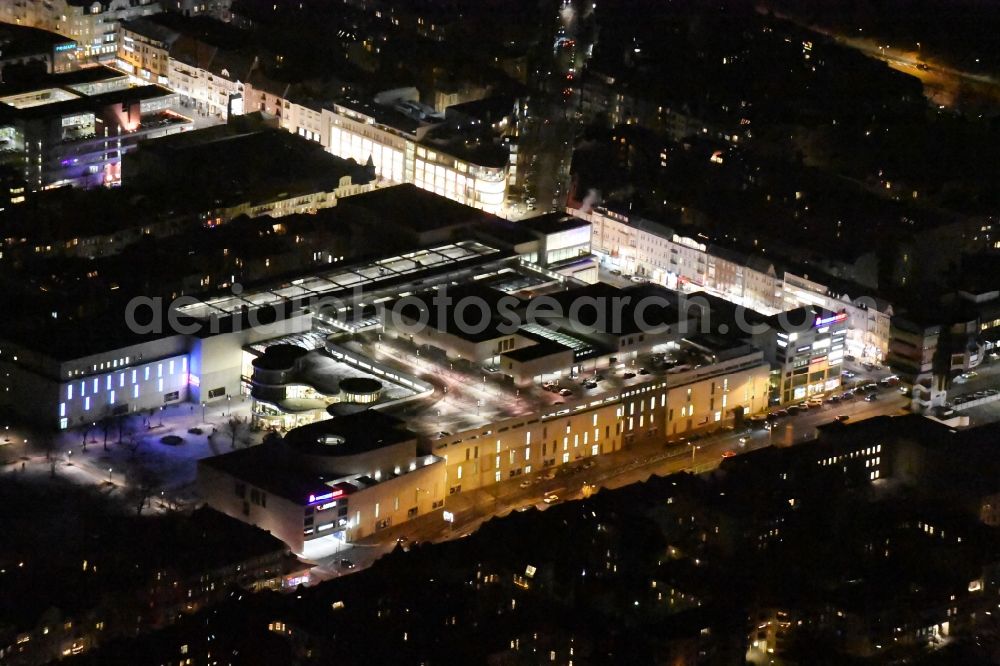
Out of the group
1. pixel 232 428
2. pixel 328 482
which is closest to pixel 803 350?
pixel 328 482

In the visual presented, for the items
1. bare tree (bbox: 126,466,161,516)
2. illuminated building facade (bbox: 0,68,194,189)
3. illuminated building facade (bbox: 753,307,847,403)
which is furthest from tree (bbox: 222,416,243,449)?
illuminated building facade (bbox: 0,68,194,189)

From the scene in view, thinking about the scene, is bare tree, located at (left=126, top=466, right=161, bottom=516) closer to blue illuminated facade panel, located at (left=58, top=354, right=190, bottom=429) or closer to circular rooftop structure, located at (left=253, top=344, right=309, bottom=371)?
blue illuminated facade panel, located at (left=58, top=354, right=190, bottom=429)

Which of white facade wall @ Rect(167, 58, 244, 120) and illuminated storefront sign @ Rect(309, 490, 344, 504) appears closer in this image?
illuminated storefront sign @ Rect(309, 490, 344, 504)

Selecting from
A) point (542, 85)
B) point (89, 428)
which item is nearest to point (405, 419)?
point (89, 428)

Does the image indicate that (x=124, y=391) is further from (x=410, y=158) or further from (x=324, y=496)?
(x=410, y=158)

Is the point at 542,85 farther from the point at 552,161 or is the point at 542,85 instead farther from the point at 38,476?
the point at 38,476

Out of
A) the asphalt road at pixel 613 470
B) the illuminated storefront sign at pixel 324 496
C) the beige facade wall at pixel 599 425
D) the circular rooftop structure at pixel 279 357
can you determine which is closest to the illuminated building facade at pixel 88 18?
the circular rooftop structure at pixel 279 357

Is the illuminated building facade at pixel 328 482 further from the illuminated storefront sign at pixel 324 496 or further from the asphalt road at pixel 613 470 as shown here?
the asphalt road at pixel 613 470

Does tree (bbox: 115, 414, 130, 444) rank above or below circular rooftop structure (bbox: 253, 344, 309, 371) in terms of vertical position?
below
